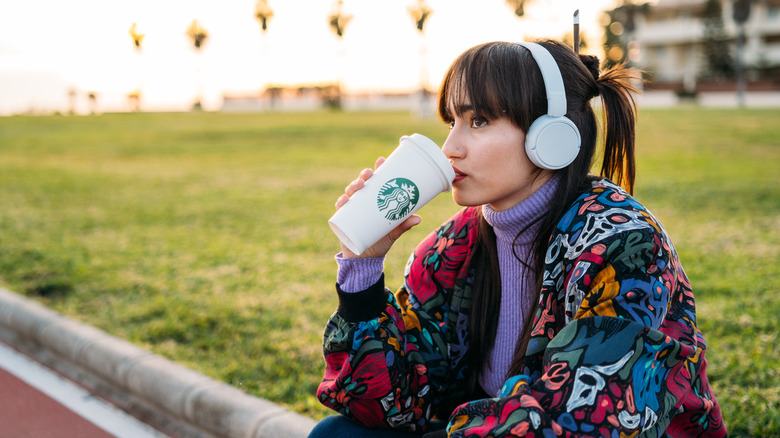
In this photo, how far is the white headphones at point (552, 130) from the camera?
Answer: 160cm

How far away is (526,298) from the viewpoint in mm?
1860

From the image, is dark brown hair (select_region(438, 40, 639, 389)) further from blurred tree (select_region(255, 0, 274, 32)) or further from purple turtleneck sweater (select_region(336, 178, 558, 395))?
blurred tree (select_region(255, 0, 274, 32))

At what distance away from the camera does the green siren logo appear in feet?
5.49

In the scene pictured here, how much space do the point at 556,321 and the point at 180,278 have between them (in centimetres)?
401

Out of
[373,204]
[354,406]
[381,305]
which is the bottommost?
[354,406]

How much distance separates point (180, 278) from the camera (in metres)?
5.12

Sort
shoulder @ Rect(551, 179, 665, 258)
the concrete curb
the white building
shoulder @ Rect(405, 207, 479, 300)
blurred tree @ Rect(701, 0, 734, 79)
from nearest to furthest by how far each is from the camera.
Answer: shoulder @ Rect(551, 179, 665, 258) → shoulder @ Rect(405, 207, 479, 300) → the concrete curb → blurred tree @ Rect(701, 0, 734, 79) → the white building

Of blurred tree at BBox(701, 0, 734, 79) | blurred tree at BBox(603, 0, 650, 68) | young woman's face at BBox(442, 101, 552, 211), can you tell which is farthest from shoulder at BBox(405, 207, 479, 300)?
blurred tree at BBox(603, 0, 650, 68)

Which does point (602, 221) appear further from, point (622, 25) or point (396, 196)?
point (622, 25)

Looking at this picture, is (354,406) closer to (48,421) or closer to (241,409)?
(241,409)

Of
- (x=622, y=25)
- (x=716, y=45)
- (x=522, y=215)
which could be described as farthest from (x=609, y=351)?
(x=622, y=25)

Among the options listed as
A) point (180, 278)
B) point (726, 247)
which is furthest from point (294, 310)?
point (726, 247)

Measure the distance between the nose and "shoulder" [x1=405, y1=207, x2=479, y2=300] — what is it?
0.32 metres

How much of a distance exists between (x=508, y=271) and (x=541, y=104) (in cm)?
48
